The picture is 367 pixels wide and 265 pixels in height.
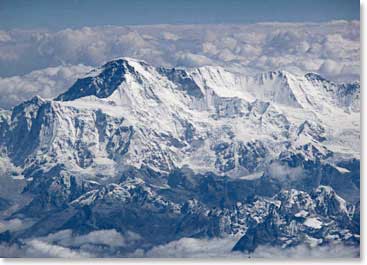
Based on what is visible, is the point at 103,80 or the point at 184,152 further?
the point at 103,80

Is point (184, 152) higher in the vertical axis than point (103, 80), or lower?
lower

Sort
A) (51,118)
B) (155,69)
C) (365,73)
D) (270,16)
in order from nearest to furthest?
(365,73) < (270,16) < (155,69) < (51,118)

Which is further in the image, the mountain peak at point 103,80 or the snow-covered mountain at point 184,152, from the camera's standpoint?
the mountain peak at point 103,80

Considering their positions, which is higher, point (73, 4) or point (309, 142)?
point (73, 4)

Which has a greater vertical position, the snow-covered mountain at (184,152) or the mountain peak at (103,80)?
the mountain peak at (103,80)

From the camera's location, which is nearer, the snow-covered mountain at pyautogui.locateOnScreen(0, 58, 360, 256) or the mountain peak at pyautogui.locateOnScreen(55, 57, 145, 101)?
the snow-covered mountain at pyautogui.locateOnScreen(0, 58, 360, 256)

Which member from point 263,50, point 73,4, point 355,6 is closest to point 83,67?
point 73,4

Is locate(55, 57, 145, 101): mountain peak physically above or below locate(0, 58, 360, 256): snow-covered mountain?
above

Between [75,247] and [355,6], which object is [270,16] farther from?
[75,247]
